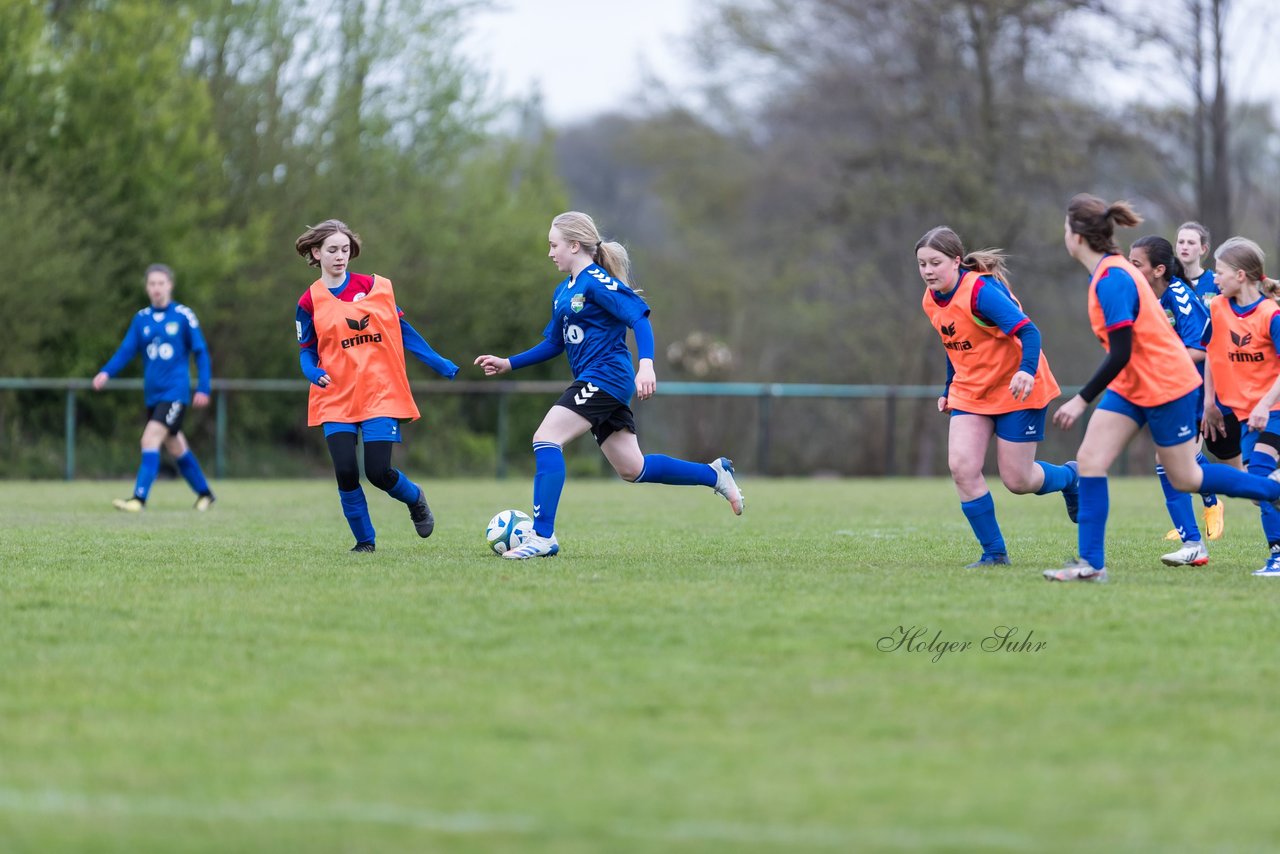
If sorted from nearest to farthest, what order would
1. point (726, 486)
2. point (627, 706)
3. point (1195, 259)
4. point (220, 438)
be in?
1. point (627, 706)
2. point (726, 486)
3. point (1195, 259)
4. point (220, 438)

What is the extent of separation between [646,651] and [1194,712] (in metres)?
1.74

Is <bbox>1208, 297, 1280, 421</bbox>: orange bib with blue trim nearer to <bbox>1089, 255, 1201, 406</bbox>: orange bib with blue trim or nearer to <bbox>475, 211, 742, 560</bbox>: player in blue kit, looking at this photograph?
<bbox>1089, 255, 1201, 406</bbox>: orange bib with blue trim

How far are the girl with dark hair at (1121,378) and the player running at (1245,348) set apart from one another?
4.63 ft

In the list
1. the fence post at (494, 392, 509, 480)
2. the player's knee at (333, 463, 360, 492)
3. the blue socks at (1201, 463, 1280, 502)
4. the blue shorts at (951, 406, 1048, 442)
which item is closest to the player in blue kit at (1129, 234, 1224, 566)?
the blue socks at (1201, 463, 1280, 502)

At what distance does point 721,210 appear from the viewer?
35.2m

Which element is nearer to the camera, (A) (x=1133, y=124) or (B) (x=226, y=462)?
(B) (x=226, y=462)

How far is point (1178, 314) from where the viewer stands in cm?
909

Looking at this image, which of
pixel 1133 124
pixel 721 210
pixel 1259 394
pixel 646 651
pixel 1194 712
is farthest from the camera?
pixel 721 210

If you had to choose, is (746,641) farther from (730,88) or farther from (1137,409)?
(730,88)

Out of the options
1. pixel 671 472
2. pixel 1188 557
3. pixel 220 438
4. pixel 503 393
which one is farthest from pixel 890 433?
pixel 1188 557

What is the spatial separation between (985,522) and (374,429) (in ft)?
10.5

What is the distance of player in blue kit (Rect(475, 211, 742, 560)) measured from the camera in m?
8.34

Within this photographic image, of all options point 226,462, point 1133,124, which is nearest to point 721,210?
point 1133,124

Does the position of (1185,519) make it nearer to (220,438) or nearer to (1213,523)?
(1213,523)
